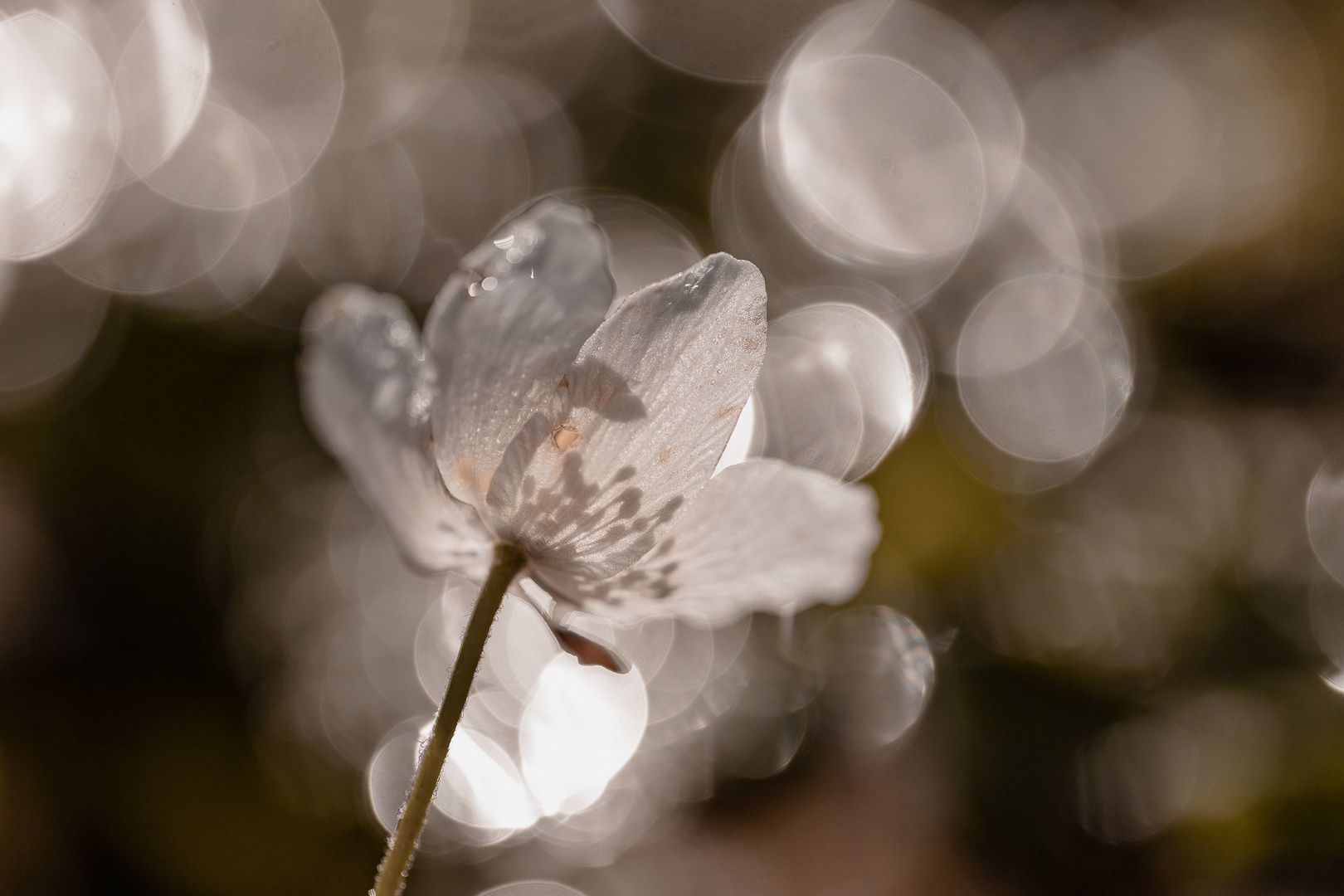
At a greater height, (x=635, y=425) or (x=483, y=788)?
(x=635, y=425)

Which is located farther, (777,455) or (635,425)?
(777,455)

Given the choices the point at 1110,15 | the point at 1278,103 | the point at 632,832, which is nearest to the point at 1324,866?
the point at 632,832

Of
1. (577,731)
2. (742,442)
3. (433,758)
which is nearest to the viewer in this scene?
(433,758)

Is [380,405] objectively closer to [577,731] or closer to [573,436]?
[573,436]

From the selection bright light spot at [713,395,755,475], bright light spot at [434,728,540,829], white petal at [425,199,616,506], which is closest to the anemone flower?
white petal at [425,199,616,506]

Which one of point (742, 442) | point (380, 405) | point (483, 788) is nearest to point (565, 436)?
point (380, 405)

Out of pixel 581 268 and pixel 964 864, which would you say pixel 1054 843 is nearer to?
pixel 964 864
